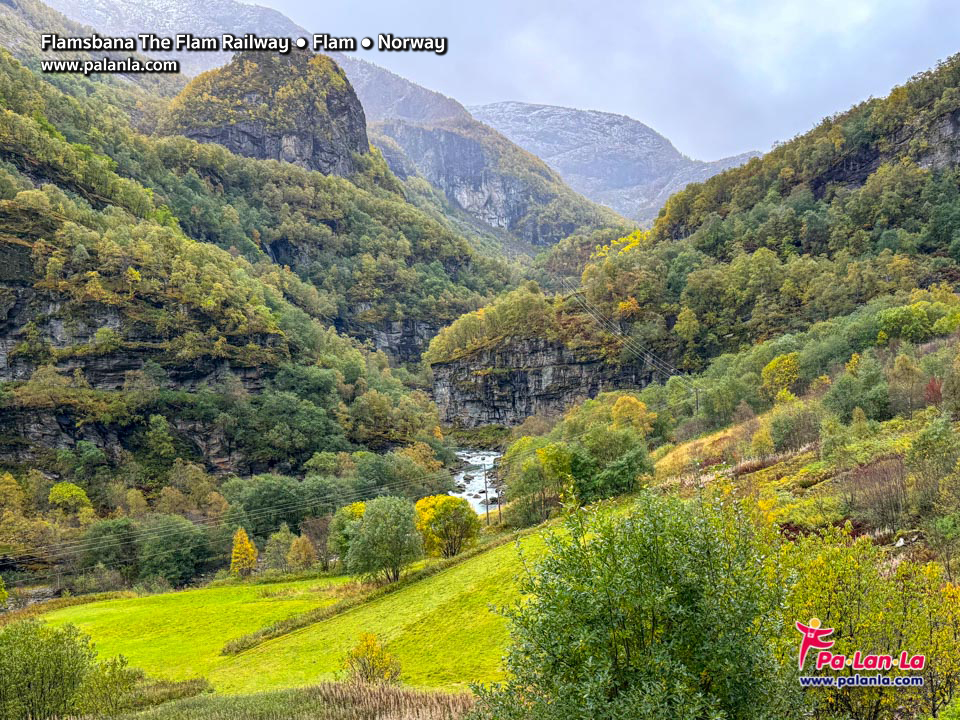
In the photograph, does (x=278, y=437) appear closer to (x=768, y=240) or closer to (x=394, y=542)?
(x=394, y=542)

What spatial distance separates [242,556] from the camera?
5738 cm

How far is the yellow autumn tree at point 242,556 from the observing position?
57.2m

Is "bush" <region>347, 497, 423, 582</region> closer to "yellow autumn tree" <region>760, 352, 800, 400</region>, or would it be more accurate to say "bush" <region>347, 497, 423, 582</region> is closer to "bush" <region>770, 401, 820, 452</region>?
"bush" <region>770, 401, 820, 452</region>

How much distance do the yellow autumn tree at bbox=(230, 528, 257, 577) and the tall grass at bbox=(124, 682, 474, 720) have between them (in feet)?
131

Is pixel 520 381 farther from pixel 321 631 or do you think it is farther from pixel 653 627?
pixel 653 627

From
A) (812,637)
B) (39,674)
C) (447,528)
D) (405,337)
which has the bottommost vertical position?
(447,528)

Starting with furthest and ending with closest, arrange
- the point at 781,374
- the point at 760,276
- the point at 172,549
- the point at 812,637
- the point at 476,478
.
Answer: the point at 476,478, the point at 760,276, the point at 172,549, the point at 781,374, the point at 812,637

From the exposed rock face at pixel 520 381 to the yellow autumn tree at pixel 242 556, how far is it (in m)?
65.2

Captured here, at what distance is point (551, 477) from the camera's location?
46.8m

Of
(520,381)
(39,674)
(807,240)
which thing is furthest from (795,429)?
(520,381)

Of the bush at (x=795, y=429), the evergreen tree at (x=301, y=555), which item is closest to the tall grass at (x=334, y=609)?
the bush at (x=795, y=429)

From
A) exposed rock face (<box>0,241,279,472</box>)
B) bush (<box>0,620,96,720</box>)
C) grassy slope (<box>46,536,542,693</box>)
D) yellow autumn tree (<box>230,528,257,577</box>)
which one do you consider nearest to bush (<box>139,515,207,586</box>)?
yellow autumn tree (<box>230,528,257,577</box>)

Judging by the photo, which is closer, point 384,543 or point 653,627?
point 653,627

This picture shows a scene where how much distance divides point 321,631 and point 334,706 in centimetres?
1796
